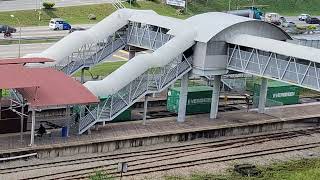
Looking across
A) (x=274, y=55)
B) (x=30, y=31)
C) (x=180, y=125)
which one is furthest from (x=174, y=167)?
(x=30, y=31)

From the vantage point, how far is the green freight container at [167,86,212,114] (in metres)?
53.9

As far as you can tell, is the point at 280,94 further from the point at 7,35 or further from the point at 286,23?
the point at 286,23

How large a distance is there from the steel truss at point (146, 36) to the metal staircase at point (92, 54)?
1057 mm

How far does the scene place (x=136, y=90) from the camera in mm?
48406

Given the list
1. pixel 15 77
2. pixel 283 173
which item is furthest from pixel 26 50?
pixel 283 173

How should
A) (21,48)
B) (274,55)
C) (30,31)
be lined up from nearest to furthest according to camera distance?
1. (274,55)
2. (21,48)
3. (30,31)

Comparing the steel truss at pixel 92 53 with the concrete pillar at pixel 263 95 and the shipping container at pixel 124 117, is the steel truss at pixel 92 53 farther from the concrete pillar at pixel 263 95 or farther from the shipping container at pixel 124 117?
the concrete pillar at pixel 263 95

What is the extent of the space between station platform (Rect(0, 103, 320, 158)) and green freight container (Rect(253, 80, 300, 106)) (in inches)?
34.8

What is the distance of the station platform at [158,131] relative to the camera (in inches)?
1692

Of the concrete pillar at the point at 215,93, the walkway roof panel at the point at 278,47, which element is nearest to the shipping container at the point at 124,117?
the concrete pillar at the point at 215,93

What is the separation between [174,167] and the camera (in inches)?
1663

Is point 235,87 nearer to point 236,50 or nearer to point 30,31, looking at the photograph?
point 236,50

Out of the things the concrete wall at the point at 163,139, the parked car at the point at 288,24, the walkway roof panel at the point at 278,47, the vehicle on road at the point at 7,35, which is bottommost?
the concrete wall at the point at 163,139

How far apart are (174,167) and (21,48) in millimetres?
36382
